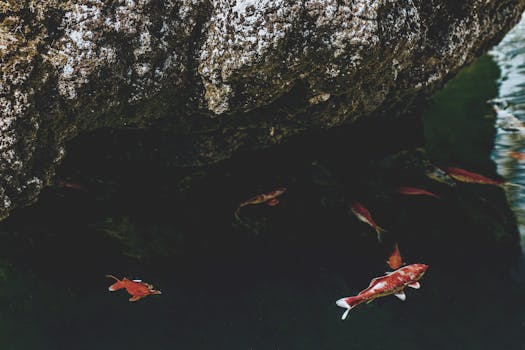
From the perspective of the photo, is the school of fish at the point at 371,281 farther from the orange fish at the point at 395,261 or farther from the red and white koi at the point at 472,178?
the red and white koi at the point at 472,178

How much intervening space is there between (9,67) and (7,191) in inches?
25.0

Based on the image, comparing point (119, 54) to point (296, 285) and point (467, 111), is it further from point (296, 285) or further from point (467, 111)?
point (467, 111)

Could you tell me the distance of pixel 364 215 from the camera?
3725mm

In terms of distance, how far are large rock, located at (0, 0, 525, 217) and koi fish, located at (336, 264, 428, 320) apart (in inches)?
41.1

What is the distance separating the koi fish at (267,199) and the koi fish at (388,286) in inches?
39.4

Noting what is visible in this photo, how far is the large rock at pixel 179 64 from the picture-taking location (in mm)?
2406

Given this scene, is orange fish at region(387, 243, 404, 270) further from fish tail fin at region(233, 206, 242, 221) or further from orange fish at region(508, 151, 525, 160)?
orange fish at region(508, 151, 525, 160)

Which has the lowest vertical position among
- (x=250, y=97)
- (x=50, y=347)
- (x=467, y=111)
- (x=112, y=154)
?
(x=50, y=347)

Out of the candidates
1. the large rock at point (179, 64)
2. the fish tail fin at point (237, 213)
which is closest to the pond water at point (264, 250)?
the fish tail fin at point (237, 213)

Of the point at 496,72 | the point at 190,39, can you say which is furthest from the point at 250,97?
the point at 496,72

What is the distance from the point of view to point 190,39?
270 centimetres

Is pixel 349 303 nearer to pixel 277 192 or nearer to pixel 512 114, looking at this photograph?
pixel 277 192

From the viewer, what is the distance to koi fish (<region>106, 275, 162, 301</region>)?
327 centimetres

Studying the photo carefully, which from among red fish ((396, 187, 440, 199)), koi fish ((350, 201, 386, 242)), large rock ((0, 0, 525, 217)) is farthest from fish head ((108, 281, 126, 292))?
red fish ((396, 187, 440, 199))
